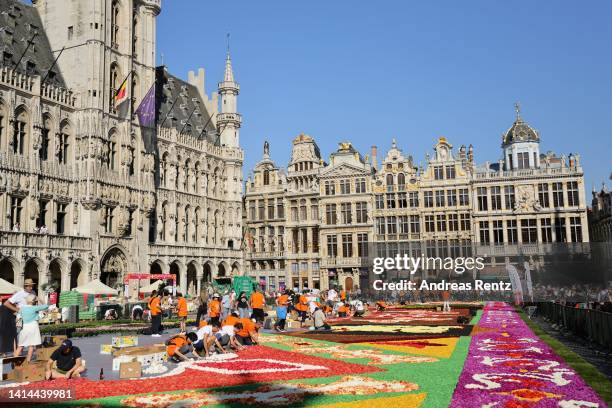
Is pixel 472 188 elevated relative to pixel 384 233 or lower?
elevated

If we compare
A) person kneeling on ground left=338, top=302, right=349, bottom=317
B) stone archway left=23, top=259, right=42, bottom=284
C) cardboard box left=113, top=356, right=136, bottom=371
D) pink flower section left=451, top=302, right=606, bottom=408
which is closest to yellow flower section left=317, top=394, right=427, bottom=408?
pink flower section left=451, top=302, right=606, bottom=408

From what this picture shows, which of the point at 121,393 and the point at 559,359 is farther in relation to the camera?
the point at 559,359

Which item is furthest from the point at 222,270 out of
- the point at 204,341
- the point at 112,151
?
the point at 204,341

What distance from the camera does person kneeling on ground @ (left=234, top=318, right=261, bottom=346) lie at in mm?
17953

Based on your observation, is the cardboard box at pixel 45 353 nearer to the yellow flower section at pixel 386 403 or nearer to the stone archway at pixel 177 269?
the yellow flower section at pixel 386 403

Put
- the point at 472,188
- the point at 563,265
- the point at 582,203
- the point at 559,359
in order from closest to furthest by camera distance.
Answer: the point at 559,359, the point at 563,265, the point at 582,203, the point at 472,188

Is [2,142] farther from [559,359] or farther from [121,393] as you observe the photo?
[559,359]

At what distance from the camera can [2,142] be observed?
3972 cm

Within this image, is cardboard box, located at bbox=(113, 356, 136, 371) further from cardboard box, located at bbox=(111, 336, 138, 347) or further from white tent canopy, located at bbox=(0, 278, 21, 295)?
white tent canopy, located at bbox=(0, 278, 21, 295)

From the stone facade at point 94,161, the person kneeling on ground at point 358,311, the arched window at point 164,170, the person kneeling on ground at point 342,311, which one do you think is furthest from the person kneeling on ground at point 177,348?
the arched window at point 164,170

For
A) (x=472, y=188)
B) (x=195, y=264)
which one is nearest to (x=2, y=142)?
(x=195, y=264)

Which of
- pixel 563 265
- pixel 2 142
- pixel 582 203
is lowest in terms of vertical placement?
pixel 563 265

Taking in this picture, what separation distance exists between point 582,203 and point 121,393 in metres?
52.9

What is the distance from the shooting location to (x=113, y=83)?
49031mm
